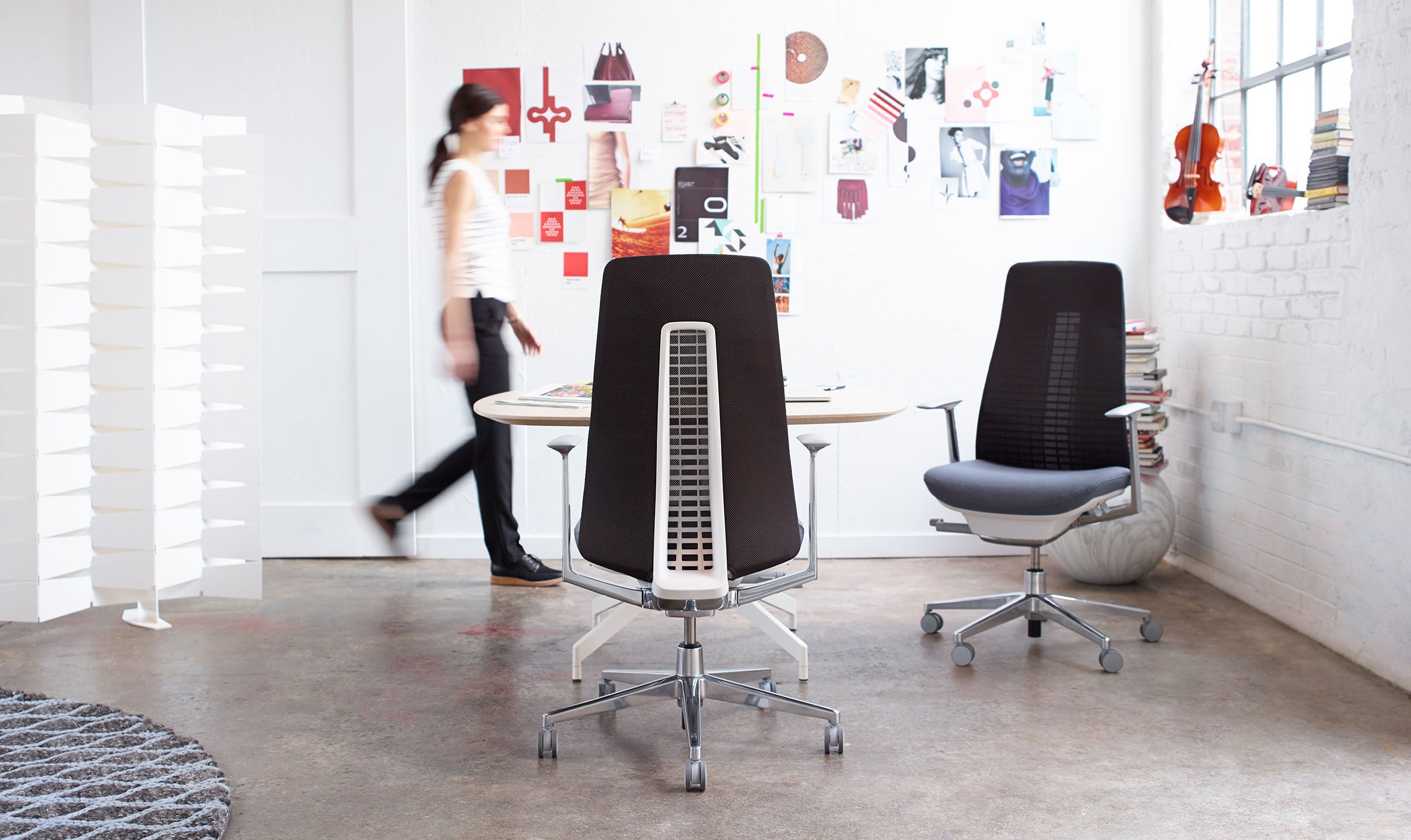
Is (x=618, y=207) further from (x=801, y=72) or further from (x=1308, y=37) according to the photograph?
(x=1308, y=37)

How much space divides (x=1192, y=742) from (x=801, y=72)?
9.30ft

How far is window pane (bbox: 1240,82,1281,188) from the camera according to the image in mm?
4012

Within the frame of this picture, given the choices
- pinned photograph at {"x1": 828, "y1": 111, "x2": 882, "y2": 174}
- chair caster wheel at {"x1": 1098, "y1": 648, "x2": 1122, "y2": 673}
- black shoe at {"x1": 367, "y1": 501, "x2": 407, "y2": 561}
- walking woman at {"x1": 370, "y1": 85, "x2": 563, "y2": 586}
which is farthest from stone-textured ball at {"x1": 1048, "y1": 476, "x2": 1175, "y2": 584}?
black shoe at {"x1": 367, "y1": 501, "x2": 407, "y2": 561}

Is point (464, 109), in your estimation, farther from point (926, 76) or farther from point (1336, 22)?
point (1336, 22)

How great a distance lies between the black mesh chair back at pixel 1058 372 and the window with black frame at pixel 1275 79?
2.46 ft

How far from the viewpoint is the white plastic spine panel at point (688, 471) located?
2.25 metres

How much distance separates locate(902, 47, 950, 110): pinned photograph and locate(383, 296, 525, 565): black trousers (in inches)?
70.1

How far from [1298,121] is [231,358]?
3472 mm

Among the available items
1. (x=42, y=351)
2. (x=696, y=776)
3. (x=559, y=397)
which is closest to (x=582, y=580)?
(x=696, y=776)

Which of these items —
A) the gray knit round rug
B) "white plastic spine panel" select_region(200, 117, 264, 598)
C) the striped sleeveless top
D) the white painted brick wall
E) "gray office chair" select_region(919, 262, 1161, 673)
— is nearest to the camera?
the gray knit round rug

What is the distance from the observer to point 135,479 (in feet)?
11.5

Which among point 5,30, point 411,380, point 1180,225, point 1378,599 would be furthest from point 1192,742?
point 5,30

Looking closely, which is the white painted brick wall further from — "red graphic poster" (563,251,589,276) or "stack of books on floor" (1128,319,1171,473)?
"red graphic poster" (563,251,589,276)

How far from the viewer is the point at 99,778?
2424mm
